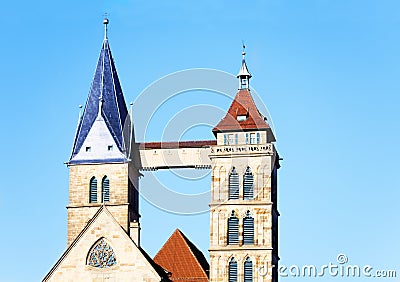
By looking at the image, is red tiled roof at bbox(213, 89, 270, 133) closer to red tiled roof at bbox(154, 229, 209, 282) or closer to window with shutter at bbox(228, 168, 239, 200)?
window with shutter at bbox(228, 168, 239, 200)

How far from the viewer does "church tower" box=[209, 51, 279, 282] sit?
7250 cm

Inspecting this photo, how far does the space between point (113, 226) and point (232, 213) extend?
279 inches

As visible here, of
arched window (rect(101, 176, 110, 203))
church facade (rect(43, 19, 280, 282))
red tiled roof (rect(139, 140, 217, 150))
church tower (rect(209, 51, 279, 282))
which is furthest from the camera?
red tiled roof (rect(139, 140, 217, 150))

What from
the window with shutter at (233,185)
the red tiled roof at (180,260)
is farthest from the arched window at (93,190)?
the window with shutter at (233,185)

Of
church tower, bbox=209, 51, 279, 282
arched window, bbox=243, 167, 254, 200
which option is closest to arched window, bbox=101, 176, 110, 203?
church tower, bbox=209, 51, 279, 282

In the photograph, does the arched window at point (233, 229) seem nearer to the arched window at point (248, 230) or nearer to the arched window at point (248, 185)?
the arched window at point (248, 230)

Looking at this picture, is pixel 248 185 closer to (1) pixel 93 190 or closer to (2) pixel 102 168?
(2) pixel 102 168

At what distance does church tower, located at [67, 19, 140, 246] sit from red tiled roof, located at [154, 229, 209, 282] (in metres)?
2.67

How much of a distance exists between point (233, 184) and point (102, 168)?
8.85 metres

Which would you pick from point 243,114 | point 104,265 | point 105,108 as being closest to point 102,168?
point 105,108

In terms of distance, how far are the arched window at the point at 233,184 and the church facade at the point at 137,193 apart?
59 mm

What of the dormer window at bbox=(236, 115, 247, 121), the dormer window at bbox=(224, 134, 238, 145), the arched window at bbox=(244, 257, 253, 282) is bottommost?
the arched window at bbox=(244, 257, 253, 282)

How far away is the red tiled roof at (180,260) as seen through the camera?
244 feet

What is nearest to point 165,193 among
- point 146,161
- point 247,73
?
point 146,161
